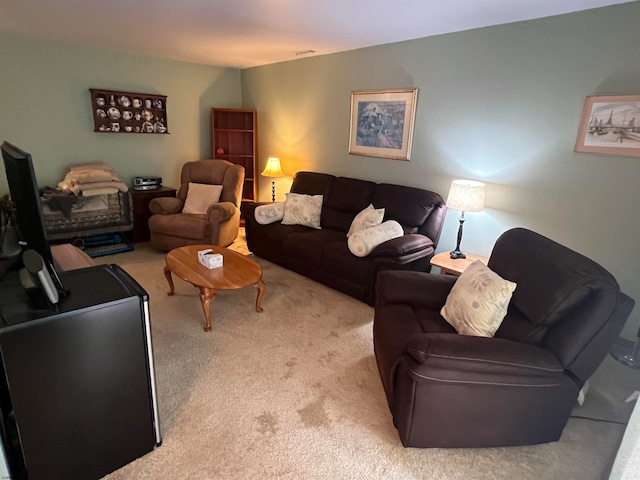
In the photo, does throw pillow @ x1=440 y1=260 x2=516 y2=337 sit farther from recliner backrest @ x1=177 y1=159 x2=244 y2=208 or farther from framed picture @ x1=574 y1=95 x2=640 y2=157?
recliner backrest @ x1=177 y1=159 x2=244 y2=208

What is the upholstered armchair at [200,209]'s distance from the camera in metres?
4.11

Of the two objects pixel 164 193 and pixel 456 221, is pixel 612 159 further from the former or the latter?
Answer: pixel 164 193

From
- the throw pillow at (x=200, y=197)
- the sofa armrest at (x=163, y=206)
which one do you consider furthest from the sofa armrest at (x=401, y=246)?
the sofa armrest at (x=163, y=206)

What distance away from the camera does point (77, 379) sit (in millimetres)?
1433

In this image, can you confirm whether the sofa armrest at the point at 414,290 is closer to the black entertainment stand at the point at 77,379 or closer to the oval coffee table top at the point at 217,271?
the oval coffee table top at the point at 217,271

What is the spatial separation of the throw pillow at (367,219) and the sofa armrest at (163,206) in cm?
222

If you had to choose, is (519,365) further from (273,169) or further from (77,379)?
(273,169)

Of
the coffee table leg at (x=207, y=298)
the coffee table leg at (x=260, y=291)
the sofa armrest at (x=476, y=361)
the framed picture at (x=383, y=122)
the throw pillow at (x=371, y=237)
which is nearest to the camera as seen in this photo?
the sofa armrest at (x=476, y=361)

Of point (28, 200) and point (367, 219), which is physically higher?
point (28, 200)

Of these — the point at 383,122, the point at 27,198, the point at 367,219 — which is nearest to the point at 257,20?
the point at 383,122

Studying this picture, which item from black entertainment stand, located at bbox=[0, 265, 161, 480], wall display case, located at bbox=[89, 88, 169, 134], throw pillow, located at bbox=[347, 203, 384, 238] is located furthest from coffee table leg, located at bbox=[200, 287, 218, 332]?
wall display case, located at bbox=[89, 88, 169, 134]

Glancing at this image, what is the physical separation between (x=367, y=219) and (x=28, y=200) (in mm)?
2663

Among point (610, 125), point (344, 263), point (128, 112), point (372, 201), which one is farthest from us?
point (128, 112)

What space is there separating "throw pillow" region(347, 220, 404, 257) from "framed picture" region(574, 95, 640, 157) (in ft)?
4.83
